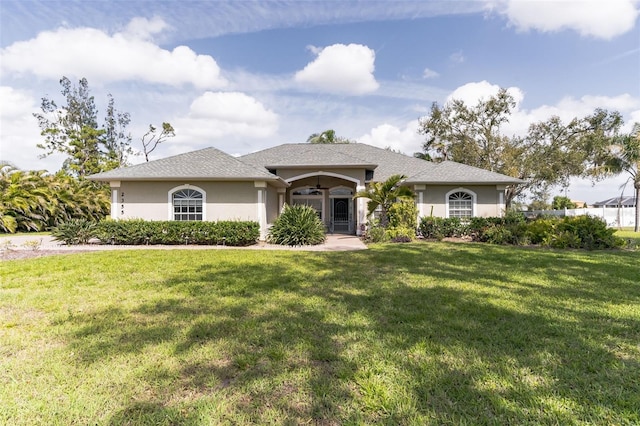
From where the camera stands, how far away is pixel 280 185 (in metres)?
17.6

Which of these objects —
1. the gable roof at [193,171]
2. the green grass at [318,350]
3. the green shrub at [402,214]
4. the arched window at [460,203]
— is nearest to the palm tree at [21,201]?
the gable roof at [193,171]

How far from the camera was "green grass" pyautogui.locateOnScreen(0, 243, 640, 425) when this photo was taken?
244cm

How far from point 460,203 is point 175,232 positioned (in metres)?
14.6

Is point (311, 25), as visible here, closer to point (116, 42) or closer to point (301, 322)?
point (116, 42)

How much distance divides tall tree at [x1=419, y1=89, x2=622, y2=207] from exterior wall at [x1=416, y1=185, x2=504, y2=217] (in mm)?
7976

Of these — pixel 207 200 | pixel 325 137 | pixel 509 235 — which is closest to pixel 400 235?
pixel 509 235

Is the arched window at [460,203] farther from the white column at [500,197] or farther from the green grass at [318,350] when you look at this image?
the green grass at [318,350]

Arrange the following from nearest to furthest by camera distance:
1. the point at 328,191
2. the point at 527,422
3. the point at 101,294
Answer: the point at 527,422 → the point at 101,294 → the point at 328,191

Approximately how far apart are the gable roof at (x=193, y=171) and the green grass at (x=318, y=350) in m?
7.84

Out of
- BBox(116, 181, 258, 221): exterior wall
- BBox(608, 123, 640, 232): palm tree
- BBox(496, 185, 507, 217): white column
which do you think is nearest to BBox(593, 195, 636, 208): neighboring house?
BBox(608, 123, 640, 232): palm tree

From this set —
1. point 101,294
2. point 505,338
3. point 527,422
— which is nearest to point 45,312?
point 101,294

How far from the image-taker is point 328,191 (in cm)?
2080

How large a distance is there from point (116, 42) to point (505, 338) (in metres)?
15.0

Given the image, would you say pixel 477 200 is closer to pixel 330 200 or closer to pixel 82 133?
pixel 330 200
